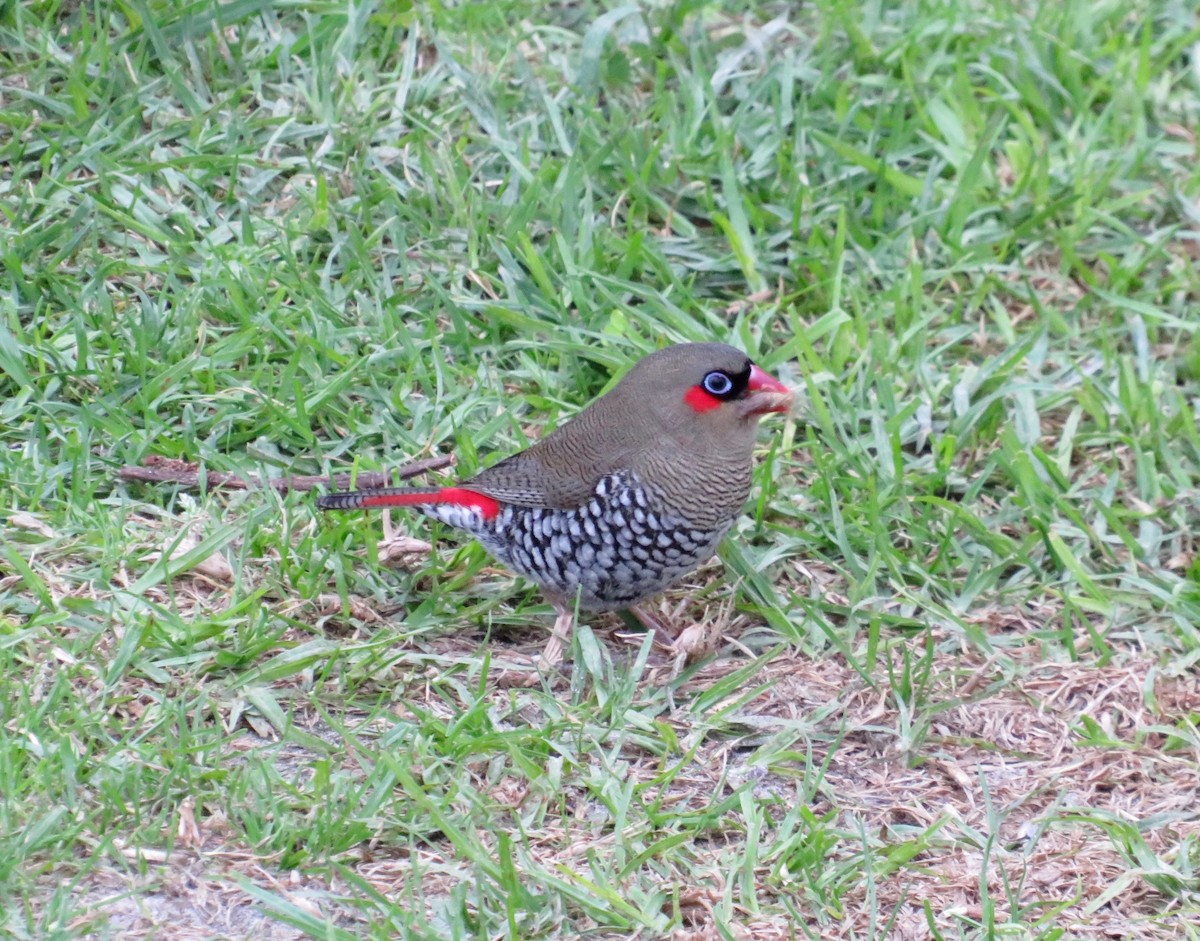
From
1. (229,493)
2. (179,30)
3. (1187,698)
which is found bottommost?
(1187,698)

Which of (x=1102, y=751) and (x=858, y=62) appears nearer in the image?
(x=1102, y=751)

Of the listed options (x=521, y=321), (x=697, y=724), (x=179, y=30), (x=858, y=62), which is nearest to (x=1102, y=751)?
(x=697, y=724)

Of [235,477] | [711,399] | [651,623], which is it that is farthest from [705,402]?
[235,477]

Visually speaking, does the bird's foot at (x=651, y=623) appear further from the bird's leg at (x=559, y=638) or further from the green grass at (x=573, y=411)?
the bird's leg at (x=559, y=638)

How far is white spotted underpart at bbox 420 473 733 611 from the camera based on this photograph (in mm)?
4070

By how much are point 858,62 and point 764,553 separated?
8.11 feet

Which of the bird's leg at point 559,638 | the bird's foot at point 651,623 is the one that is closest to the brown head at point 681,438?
the bird's leg at point 559,638

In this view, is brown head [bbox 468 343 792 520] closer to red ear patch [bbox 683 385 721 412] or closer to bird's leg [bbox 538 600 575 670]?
red ear patch [bbox 683 385 721 412]

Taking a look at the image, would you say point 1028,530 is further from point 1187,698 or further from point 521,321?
point 521,321

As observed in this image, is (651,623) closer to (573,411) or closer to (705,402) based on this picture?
(705,402)

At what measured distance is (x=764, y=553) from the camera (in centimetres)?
455

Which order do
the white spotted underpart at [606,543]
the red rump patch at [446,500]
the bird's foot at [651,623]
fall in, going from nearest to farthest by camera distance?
the white spotted underpart at [606,543]
the red rump patch at [446,500]
the bird's foot at [651,623]

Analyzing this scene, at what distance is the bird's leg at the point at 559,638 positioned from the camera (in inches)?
163

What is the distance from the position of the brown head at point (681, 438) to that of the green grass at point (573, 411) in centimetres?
40
